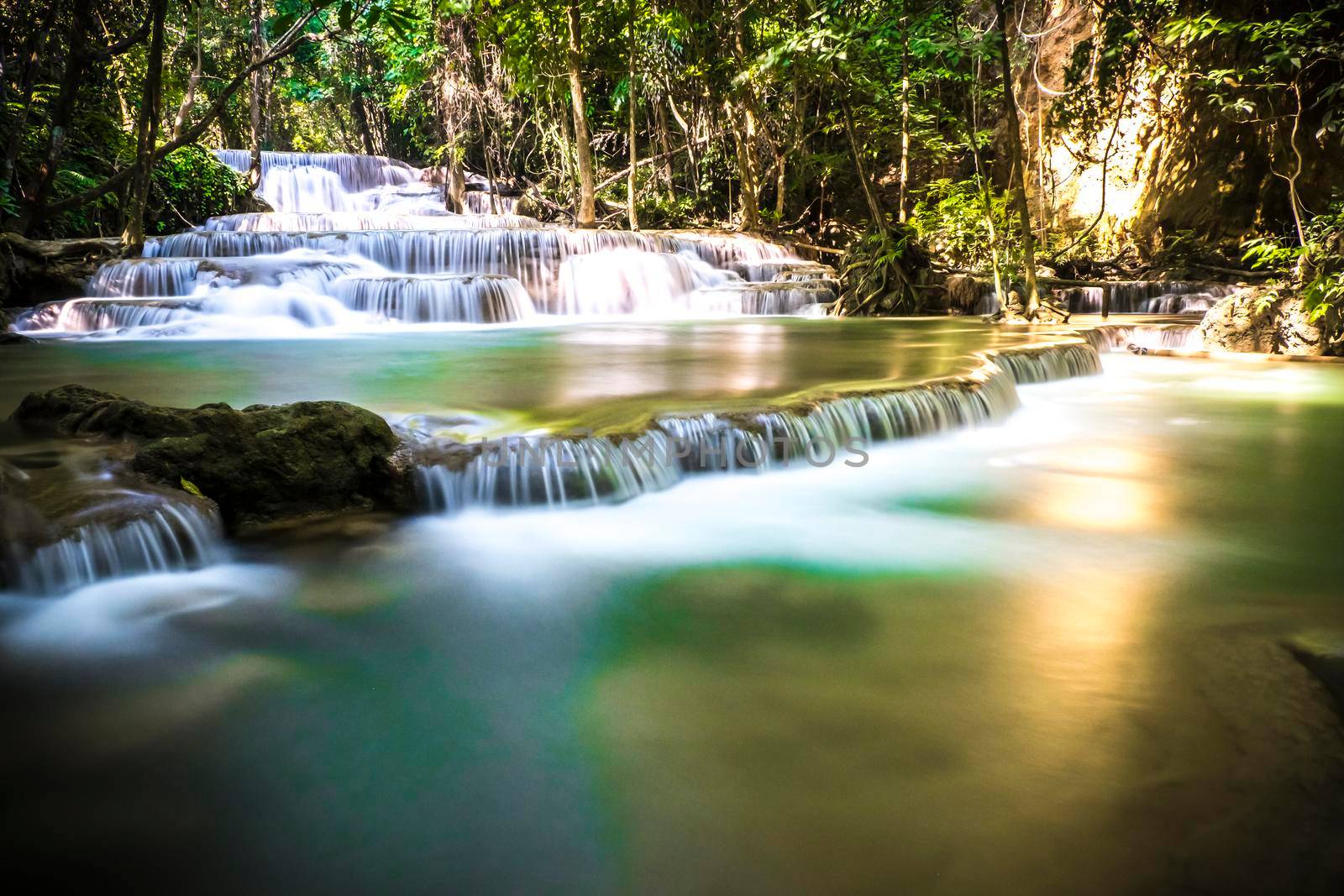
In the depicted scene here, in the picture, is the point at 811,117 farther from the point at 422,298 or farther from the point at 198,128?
the point at 198,128

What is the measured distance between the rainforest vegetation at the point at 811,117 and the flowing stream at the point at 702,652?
180 cm

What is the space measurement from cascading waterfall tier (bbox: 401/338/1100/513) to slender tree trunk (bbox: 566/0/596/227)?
1070cm

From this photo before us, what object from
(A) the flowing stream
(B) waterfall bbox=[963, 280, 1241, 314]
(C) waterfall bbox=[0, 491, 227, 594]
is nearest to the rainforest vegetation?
(B) waterfall bbox=[963, 280, 1241, 314]

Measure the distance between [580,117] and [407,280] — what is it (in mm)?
5537

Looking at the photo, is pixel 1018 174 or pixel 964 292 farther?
pixel 964 292

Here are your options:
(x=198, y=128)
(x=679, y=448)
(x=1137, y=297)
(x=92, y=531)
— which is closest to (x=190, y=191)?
(x=198, y=128)

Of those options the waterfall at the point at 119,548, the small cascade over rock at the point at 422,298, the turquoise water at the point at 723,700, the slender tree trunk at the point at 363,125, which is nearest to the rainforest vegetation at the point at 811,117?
the waterfall at the point at 119,548

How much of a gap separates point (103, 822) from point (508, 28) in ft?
46.3

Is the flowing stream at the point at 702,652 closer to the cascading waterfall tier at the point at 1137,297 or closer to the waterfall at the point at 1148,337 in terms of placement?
the waterfall at the point at 1148,337

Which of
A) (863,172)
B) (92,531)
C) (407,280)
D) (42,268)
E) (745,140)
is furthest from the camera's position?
(745,140)

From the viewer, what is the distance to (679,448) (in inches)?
159

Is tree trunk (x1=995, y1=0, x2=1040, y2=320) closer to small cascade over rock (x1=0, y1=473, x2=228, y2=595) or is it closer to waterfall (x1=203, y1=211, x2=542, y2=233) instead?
small cascade over rock (x1=0, y1=473, x2=228, y2=595)

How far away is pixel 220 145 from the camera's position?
2416 cm

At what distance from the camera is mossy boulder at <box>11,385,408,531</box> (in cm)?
319
